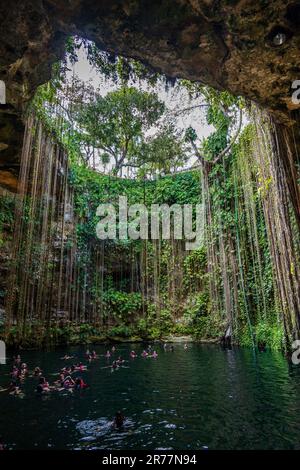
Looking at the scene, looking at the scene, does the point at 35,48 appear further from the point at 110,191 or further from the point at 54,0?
the point at 110,191

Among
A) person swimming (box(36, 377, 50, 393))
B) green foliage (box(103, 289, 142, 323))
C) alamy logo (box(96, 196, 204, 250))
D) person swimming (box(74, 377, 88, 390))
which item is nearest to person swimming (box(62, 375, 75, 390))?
person swimming (box(74, 377, 88, 390))

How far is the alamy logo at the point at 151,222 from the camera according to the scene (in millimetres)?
16266

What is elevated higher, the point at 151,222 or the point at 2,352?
the point at 151,222

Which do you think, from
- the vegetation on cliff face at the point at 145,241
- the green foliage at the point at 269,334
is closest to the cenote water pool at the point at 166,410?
the vegetation on cliff face at the point at 145,241

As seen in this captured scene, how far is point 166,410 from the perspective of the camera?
4543mm

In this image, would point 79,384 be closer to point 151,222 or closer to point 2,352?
point 2,352

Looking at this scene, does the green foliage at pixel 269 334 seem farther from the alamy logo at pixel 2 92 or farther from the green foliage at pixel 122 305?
the alamy logo at pixel 2 92

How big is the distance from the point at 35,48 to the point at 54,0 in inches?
26.4

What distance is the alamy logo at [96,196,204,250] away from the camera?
16.3 m

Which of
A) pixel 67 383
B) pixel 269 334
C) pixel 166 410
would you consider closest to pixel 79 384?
pixel 67 383

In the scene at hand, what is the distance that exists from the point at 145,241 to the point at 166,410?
12.4 m

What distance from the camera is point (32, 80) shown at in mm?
4828

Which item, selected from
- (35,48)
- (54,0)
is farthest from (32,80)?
(54,0)

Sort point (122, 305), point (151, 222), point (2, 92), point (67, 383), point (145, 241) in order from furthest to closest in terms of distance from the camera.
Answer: point (151, 222) < point (145, 241) < point (122, 305) < point (67, 383) < point (2, 92)
